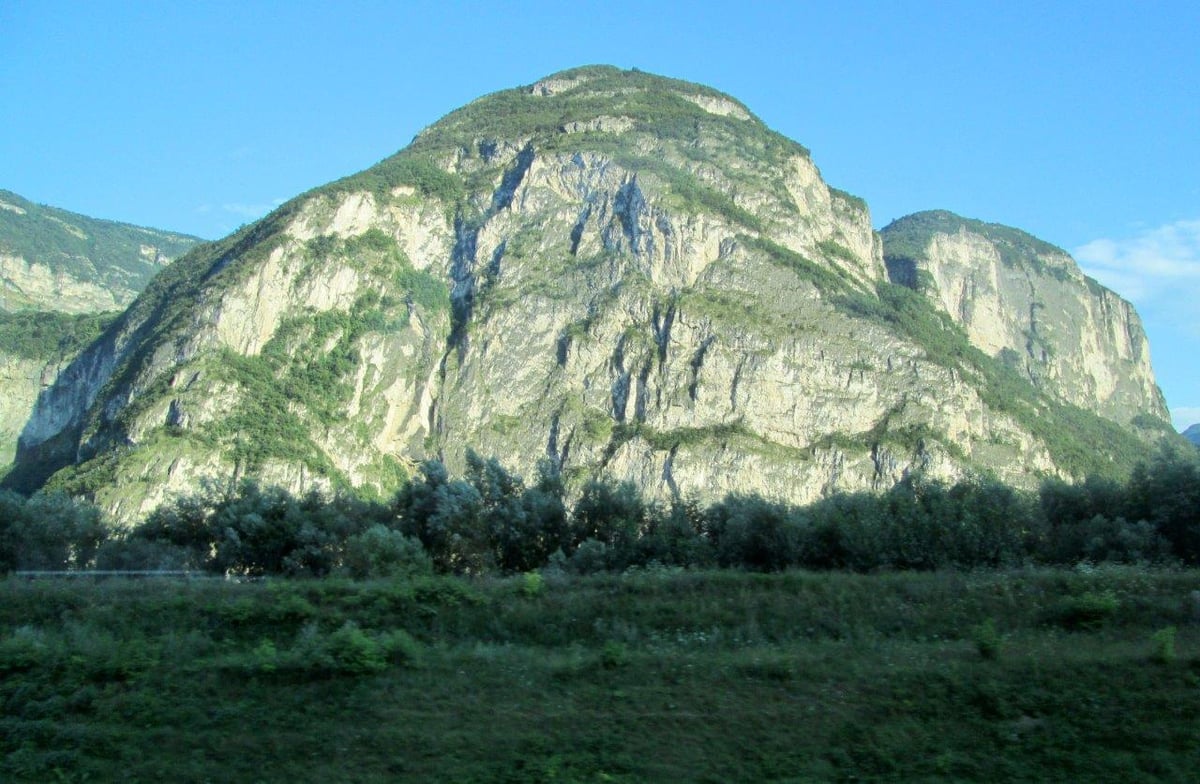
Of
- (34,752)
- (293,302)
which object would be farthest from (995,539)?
(293,302)

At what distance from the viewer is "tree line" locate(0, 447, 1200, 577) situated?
99.2ft

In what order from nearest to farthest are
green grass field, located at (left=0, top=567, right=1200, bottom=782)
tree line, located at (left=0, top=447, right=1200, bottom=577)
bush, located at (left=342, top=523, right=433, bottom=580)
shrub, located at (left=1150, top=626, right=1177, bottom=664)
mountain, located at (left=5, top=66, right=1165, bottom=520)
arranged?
1. green grass field, located at (left=0, top=567, right=1200, bottom=782)
2. shrub, located at (left=1150, top=626, right=1177, bottom=664)
3. bush, located at (left=342, top=523, right=433, bottom=580)
4. tree line, located at (left=0, top=447, right=1200, bottom=577)
5. mountain, located at (left=5, top=66, right=1165, bottom=520)

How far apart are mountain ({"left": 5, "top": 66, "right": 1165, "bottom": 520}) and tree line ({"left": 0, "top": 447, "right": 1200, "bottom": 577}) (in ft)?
285

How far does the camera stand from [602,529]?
39438 mm

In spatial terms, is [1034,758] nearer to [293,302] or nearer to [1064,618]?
[1064,618]

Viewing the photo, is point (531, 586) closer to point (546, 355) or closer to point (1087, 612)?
point (1087, 612)

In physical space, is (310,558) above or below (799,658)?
below

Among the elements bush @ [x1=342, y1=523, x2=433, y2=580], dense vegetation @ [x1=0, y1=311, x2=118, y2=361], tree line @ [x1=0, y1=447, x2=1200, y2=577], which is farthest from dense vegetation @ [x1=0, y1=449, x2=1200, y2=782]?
dense vegetation @ [x1=0, y1=311, x2=118, y2=361]

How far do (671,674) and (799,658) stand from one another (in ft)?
6.37

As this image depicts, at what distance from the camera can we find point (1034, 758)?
11680 millimetres

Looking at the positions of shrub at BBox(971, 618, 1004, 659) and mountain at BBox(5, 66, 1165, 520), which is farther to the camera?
mountain at BBox(5, 66, 1165, 520)

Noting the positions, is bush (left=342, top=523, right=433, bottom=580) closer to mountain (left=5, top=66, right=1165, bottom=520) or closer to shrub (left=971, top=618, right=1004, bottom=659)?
shrub (left=971, top=618, right=1004, bottom=659)

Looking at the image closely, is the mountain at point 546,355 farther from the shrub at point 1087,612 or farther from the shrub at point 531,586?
the shrub at point 1087,612

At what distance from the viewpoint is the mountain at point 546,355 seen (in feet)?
450
